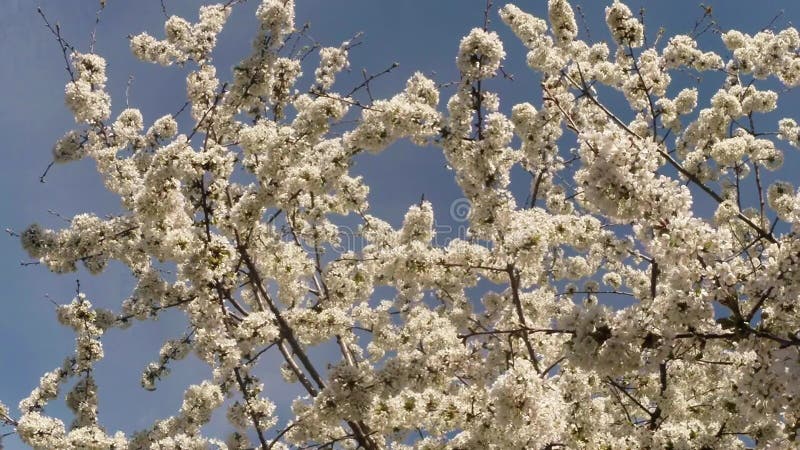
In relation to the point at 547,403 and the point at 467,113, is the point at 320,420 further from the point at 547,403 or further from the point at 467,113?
the point at 467,113

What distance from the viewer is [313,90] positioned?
1159cm

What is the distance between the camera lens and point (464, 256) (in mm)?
11539

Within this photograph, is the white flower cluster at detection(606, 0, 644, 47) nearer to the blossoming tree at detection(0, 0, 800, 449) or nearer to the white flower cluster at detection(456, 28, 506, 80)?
the blossoming tree at detection(0, 0, 800, 449)

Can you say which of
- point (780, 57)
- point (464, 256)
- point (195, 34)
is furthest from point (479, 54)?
point (780, 57)

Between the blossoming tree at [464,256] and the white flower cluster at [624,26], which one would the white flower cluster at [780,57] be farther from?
the white flower cluster at [624,26]

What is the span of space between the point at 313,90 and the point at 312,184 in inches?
68.8

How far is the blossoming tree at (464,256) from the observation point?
731cm

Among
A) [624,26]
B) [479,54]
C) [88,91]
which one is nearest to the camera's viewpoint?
[479,54]

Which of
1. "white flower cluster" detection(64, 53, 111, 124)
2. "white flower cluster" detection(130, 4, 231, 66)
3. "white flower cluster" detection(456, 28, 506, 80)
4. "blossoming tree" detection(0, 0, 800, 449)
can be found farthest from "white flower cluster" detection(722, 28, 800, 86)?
"white flower cluster" detection(64, 53, 111, 124)

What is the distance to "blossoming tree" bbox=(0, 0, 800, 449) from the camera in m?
7.31

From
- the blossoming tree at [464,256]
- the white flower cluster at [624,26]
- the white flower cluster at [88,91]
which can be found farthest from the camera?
the white flower cluster at [88,91]

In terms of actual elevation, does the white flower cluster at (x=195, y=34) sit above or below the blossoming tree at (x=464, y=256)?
above

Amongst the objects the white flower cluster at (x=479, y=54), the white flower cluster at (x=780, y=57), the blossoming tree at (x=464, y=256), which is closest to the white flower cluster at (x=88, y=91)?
the blossoming tree at (x=464, y=256)

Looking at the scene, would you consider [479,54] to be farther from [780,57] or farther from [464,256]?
[780,57]
